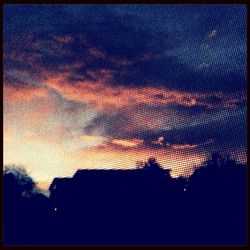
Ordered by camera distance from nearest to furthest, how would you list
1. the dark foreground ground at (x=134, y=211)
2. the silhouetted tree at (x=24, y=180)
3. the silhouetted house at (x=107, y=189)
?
1. the dark foreground ground at (x=134, y=211)
2. the silhouetted house at (x=107, y=189)
3. the silhouetted tree at (x=24, y=180)

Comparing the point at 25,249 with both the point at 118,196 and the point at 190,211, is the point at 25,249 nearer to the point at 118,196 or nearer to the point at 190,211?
the point at 190,211

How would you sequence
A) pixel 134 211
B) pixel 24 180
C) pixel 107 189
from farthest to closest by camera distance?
pixel 24 180 → pixel 107 189 → pixel 134 211

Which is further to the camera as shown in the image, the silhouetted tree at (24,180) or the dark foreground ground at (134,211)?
the silhouetted tree at (24,180)

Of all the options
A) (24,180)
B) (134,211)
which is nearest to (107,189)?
(134,211)

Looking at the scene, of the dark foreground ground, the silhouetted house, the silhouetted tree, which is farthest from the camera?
the silhouetted tree

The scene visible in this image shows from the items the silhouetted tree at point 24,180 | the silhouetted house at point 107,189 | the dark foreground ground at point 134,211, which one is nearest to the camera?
the dark foreground ground at point 134,211

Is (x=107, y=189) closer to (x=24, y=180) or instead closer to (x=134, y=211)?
(x=134, y=211)

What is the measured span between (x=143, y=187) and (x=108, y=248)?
961 cm

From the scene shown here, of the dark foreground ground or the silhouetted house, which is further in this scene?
the silhouetted house

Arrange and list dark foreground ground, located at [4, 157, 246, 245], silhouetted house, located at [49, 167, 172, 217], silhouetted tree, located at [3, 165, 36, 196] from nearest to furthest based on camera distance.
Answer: dark foreground ground, located at [4, 157, 246, 245]
silhouetted house, located at [49, 167, 172, 217]
silhouetted tree, located at [3, 165, 36, 196]

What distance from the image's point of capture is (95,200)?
10.8m

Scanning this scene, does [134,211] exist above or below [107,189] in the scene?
below
